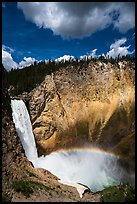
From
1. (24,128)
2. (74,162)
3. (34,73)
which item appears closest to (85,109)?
(74,162)

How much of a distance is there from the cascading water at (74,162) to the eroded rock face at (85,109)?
3.82ft

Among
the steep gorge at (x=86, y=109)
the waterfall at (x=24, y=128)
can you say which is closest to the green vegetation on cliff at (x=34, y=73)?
the steep gorge at (x=86, y=109)

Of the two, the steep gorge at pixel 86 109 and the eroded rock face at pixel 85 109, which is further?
the eroded rock face at pixel 85 109

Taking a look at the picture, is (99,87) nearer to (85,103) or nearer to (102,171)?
(85,103)

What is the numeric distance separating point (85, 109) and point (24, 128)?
30.8 feet

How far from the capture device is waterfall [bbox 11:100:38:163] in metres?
30.0

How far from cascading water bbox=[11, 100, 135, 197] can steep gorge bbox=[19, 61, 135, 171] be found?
1017 millimetres

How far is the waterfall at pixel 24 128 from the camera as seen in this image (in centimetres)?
3000

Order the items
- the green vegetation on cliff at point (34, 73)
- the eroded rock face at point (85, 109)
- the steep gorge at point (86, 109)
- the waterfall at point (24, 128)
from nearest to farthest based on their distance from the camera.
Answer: the waterfall at point (24, 128) < the steep gorge at point (86, 109) < the eroded rock face at point (85, 109) < the green vegetation on cliff at point (34, 73)

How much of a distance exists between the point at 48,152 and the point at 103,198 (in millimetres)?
15883

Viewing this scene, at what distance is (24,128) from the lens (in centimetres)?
3089

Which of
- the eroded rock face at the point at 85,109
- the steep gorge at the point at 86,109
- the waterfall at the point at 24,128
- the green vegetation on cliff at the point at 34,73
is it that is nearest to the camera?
the waterfall at the point at 24,128

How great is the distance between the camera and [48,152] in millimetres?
34438

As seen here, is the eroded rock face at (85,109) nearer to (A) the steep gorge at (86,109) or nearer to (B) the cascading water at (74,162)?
(A) the steep gorge at (86,109)
